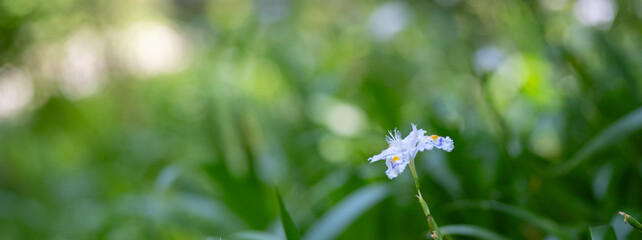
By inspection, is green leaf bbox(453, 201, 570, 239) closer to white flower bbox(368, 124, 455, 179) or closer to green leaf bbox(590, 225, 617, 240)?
green leaf bbox(590, 225, 617, 240)

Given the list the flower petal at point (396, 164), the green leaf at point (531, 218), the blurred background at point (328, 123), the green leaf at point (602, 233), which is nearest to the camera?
the flower petal at point (396, 164)

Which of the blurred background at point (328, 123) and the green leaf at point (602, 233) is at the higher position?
the blurred background at point (328, 123)

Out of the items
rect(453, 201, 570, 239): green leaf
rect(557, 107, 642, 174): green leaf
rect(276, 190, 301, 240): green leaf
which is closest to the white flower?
rect(276, 190, 301, 240): green leaf

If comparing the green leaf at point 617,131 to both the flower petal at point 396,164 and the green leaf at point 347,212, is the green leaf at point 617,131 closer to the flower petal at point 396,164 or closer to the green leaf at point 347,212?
the green leaf at point 347,212

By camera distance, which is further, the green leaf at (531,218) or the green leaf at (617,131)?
the green leaf at (617,131)

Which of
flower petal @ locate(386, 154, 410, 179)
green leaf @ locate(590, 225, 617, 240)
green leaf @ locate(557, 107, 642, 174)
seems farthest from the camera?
green leaf @ locate(557, 107, 642, 174)

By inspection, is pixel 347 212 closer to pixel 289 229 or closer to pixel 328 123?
pixel 289 229

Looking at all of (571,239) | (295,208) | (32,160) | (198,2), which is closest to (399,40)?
(295,208)

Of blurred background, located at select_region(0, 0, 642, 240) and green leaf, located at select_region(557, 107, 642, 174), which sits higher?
blurred background, located at select_region(0, 0, 642, 240)

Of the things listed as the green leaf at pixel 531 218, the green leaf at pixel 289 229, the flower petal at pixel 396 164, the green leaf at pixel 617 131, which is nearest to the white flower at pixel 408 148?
the flower petal at pixel 396 164
